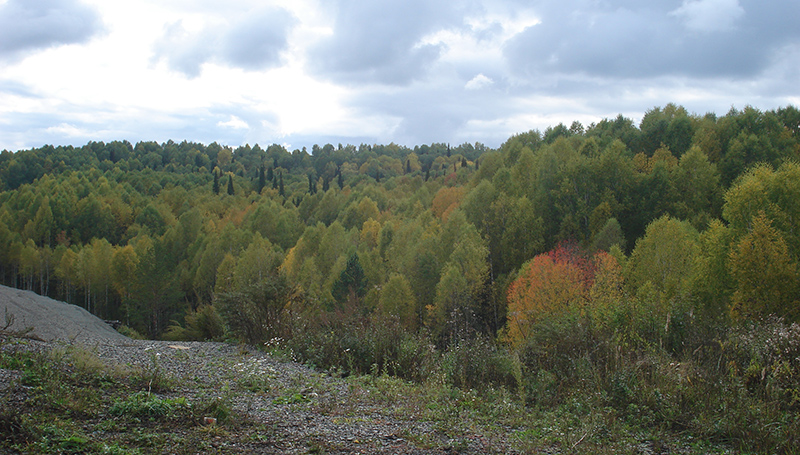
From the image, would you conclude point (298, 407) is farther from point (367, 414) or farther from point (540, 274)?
point (540, 274)

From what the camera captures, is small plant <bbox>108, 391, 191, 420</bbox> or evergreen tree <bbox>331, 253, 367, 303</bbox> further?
evergreen tree <bbox>331, 253, 367, 303</bbox>

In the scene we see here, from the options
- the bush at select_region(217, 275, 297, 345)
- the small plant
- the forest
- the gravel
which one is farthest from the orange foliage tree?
the small plant

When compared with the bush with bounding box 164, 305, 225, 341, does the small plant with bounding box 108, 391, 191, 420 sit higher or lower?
higher

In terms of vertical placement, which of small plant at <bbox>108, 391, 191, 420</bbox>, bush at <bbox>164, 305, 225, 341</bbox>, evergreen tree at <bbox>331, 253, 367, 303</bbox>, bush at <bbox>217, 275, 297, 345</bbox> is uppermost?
small plant at <bbox>108, 391, 191, 420</bbox>

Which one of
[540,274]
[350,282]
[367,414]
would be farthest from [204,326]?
[350,282]

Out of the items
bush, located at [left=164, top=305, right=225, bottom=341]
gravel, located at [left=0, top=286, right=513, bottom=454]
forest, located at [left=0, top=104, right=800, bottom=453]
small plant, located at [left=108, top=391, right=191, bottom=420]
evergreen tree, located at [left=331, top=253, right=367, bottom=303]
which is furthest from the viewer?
evergreen tree, located at [left=331, top=253, right=367, bottom=303]

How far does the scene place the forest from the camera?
8445 millimetres

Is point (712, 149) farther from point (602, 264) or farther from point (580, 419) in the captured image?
point (580, 419)

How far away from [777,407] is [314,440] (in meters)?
6.49

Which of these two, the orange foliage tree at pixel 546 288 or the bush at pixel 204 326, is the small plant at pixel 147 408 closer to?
the bush at pixel 204 326

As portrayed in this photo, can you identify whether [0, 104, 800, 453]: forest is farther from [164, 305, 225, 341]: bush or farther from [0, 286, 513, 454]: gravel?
A: [0, 286, 513, 454]: gravel

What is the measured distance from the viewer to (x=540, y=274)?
35.7 metres

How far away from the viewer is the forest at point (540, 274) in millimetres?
8445

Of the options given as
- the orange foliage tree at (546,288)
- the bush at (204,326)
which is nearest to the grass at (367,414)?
the bush at (204,326)
